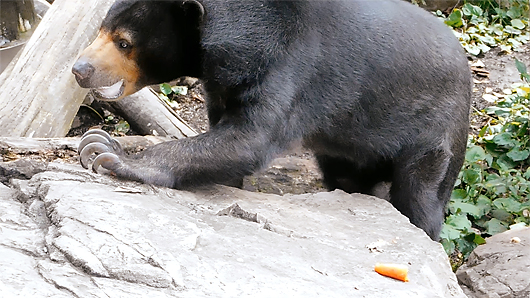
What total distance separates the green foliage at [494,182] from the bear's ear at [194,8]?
237 centimetres

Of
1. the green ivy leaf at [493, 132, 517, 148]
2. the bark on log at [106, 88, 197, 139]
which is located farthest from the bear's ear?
the green ivy leaf at [493, 132, 517, 148]

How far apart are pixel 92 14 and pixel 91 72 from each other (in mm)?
1847

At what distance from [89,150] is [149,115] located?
2096 millimetres

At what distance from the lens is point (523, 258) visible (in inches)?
159

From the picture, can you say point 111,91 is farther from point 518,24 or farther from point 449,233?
point 518,24

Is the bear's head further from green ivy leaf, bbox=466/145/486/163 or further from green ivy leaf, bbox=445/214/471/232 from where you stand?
green ivy leaf, bbox=466/145/486/163

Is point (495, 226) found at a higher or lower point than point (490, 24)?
lower

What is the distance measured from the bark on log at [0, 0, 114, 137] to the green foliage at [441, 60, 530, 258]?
2867 mm

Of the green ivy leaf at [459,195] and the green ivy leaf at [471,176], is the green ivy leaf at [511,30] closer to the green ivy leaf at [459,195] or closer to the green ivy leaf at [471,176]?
the green ivy leaf at [471,176]

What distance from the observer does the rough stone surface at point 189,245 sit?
2.21 m

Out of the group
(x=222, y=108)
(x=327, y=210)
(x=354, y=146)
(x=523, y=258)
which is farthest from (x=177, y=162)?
(x=523, y=258)

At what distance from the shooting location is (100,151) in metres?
3.32

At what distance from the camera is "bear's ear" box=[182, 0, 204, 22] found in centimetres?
342

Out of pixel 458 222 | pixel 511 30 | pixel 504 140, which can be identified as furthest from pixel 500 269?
pixel 511 30
